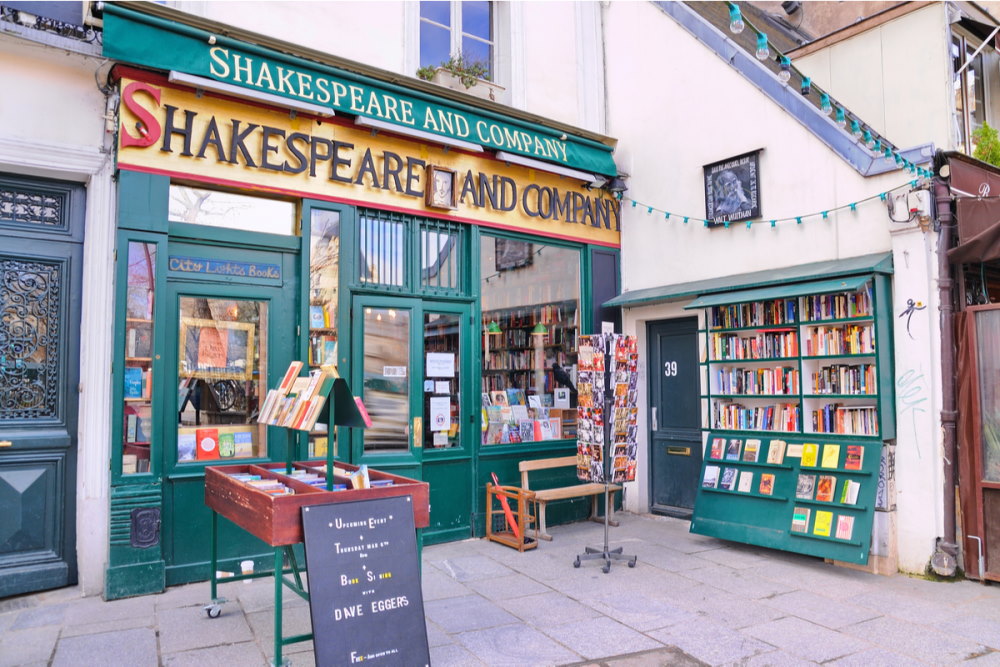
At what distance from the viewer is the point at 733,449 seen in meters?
7.01

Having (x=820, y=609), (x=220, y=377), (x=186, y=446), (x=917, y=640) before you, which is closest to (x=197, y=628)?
(x=186, y=446)

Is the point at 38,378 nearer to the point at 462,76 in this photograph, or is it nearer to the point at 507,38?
the point at 462,76

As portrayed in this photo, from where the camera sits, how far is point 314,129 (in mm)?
6340

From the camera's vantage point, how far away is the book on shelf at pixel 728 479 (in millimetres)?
6832

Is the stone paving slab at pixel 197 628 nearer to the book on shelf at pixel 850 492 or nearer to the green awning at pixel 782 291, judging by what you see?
the book on shelf at pixel 850 492

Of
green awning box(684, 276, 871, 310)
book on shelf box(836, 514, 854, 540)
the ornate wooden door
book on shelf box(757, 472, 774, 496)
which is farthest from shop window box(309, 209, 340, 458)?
book on shelf box(836, 514, 854, 540)

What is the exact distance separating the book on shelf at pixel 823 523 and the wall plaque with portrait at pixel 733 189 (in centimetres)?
303

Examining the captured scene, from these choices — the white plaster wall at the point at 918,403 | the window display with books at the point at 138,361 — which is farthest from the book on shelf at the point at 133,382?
the white plaster wall at the point at 918,403

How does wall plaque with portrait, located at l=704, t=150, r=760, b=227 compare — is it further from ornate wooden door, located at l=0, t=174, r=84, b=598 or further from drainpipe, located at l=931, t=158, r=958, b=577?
ornate wooden door, located at l=0, t=174, r=84, b=598

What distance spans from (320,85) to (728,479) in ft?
17.7

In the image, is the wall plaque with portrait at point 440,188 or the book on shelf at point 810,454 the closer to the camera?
the book on shelf at point 810,454

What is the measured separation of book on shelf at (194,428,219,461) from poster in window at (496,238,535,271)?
3.37 meters

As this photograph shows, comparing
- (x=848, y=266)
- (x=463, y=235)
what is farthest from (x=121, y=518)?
(x=848, y=266)

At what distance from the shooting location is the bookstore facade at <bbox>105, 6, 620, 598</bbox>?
542cm
